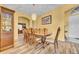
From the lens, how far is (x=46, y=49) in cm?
272

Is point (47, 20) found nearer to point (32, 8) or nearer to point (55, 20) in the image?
point (55, 20)

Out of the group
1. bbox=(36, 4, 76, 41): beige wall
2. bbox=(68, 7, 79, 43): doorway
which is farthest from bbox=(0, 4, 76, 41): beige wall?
bbox=(68, 7, 79, 43): doorway

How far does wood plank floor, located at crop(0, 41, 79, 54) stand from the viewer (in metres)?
2.66

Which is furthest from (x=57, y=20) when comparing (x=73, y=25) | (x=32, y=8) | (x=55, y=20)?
(x=32, y=8)

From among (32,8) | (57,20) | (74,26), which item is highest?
(32,8)

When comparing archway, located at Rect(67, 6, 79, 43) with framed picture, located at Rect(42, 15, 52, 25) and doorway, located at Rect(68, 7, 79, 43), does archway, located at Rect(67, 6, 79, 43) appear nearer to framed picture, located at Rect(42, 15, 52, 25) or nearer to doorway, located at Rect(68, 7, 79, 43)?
doorway, located at Rect(68, 7, 79, 43)

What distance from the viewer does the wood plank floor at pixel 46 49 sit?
8.72 feet

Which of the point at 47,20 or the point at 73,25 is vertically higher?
the point at 47,20

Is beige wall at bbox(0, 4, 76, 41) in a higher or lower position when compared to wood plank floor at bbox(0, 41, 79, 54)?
higher

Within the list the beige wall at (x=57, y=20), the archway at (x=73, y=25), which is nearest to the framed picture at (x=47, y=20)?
the beige wall at (x=57, y=20)
